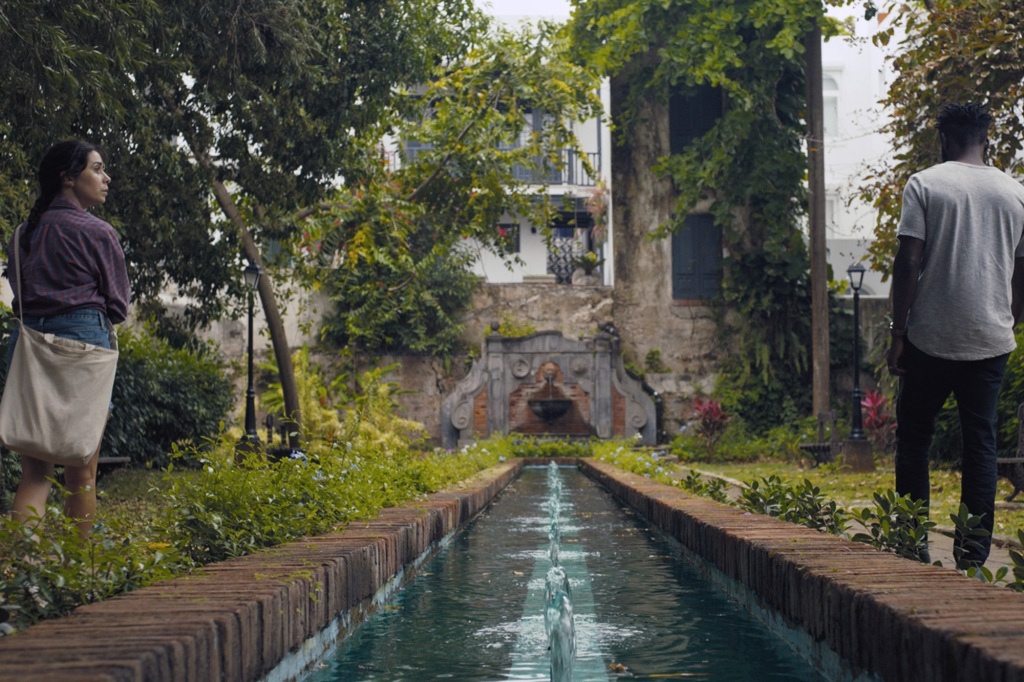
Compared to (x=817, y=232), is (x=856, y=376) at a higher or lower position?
lower

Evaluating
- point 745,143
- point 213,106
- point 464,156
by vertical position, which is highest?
point 745,143

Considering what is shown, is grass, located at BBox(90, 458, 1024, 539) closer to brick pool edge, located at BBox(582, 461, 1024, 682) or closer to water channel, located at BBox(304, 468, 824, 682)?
water channel, located at BBox(304, 468, 824, 682)

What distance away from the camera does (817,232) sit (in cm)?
2088

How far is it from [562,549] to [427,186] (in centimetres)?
1120

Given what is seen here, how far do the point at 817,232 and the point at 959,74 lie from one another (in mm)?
8900

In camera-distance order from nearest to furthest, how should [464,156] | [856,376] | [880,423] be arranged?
[856,376], [464,156], [880,423]

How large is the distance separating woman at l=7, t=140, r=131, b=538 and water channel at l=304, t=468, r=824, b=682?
1.27m

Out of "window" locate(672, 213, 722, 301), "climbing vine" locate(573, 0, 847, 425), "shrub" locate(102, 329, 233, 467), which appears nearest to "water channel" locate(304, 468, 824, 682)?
"shrub" locate(102, 329, 233, 467)

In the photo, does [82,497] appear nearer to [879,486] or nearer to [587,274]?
[879,486]

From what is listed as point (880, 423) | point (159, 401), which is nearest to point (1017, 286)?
point (159, 401)

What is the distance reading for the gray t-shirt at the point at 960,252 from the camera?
435 cm

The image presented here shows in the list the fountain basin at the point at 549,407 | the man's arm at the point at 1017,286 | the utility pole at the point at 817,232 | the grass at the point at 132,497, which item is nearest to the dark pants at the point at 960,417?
the man's arm at the point at 1017,286

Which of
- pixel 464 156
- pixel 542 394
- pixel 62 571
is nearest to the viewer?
pixel 62 571

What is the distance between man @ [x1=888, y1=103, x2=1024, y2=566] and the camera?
4.31 metres
